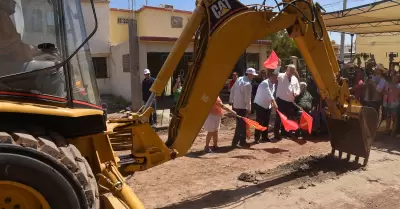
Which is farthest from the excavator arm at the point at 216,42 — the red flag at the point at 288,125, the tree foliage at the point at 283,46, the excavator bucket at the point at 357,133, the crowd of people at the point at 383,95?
the tree foliage at the point at 283,46

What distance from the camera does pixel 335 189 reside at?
5293 mm

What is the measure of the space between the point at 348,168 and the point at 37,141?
5.23 meters

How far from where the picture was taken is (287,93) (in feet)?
28.6

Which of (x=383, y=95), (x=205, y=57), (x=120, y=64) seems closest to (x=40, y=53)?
(x=205, y=57)

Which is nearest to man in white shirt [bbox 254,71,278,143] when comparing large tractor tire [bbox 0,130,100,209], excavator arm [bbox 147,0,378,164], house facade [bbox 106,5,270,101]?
house facade [bbox 106,5,270,101]

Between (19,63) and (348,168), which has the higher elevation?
(19,63)

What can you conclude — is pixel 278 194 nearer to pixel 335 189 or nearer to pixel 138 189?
pixel 335 189

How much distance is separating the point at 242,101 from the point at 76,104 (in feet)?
18.2

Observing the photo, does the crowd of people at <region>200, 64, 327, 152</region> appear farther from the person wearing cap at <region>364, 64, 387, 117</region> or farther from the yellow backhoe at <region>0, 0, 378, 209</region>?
the yellow backhoe at <region>0, 0, 378, 209</region>

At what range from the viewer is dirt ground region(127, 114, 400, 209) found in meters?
4.91

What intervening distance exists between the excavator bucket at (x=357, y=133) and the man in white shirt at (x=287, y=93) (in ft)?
7.34

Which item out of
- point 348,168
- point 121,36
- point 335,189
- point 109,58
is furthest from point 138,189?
point 121,36

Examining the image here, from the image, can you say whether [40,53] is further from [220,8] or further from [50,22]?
[220,8]

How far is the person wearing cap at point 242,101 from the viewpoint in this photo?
815 centimetres
